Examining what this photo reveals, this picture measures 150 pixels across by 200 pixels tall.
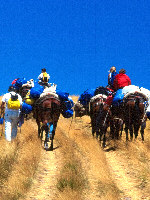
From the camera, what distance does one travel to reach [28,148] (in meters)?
12.6

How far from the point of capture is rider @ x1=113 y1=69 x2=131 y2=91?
50.0ft

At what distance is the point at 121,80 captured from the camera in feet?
50.1

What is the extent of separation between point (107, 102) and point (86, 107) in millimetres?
1306

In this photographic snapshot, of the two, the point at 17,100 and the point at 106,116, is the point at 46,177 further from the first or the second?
the point at 106,116

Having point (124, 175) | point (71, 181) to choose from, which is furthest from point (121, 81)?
point (71, 181)

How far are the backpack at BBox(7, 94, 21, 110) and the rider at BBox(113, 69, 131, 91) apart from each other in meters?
3.97

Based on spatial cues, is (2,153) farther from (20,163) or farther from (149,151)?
(149,151)

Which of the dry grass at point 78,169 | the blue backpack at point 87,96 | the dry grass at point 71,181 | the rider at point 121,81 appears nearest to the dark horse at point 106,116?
the rider at point 121,81

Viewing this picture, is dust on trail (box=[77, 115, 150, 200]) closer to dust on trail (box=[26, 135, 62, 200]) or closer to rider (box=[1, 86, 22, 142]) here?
dust on trail (box=[26, 135, 62, 200])

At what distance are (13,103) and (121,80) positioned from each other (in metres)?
4.29

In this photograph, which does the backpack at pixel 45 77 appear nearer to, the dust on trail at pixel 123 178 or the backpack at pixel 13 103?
the backpack at pixel 13 103

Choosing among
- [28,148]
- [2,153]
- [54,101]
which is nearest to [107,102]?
[54,101]

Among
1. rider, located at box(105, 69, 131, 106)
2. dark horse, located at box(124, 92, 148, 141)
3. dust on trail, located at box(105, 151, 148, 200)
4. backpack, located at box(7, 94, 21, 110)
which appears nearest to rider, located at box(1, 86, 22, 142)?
backpack, located at box(7, 94, 21, 110)

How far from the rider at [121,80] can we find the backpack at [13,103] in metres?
3.97
